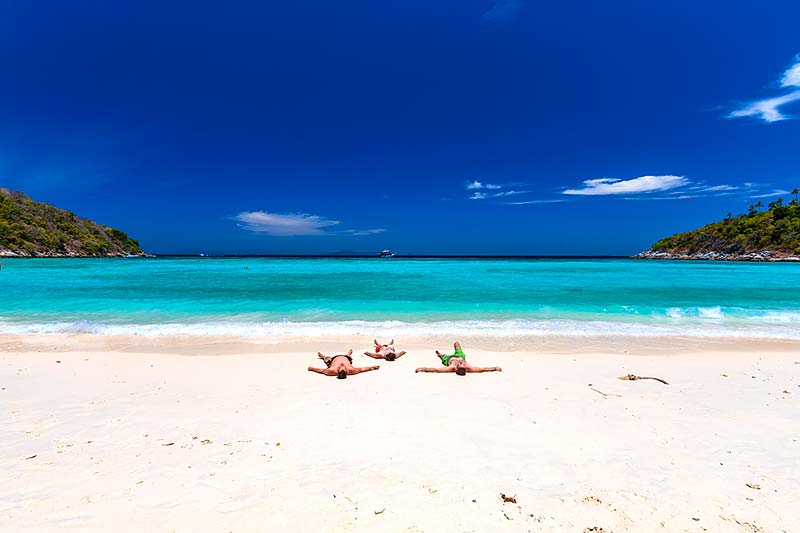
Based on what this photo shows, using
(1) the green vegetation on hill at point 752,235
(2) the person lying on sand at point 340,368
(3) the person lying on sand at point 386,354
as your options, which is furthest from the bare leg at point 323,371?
(1) the green vegetation on hill at point 752,235

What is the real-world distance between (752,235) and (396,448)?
5459 inches

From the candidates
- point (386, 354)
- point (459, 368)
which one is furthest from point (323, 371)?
point (459, 368)

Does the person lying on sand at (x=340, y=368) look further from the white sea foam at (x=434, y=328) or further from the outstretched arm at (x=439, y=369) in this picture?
the white sea foam at (x=434, y=328)

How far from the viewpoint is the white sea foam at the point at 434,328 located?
12.9m

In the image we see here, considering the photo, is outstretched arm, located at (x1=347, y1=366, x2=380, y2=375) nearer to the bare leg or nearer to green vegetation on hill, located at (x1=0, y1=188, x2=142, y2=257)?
the bare leg

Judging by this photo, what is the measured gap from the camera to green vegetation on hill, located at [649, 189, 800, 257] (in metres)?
91.5

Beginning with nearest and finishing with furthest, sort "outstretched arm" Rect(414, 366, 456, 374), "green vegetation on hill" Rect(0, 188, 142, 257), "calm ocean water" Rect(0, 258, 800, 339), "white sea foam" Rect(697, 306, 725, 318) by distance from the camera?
"outstretched arm" Rect(414, 366, 456, 374) → "calm ocean water" Rect(0, 258, 800, 339) → "white sea foam" Rect(697, 306, 725, 318) → "green vegetation on hill" Rect(0, 188, 142, 257)

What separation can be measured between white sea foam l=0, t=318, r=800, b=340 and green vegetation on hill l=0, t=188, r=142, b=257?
345 ft

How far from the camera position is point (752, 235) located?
10062 cm

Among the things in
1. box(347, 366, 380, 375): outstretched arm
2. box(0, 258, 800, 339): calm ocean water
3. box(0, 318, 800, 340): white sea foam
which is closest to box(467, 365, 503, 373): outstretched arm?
box(347, 366, 380, 375): outstretched arm

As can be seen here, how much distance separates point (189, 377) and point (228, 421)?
306 centimetres

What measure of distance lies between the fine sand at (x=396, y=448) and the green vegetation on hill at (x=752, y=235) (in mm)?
120389

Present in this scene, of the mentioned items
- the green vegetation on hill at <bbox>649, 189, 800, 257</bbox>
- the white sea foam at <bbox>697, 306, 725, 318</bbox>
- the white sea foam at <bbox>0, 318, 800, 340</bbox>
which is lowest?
the white sea foam at <bbox>697, 306, 725, 318</bbox>

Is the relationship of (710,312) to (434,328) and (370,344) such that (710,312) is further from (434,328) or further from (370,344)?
(370,344)
